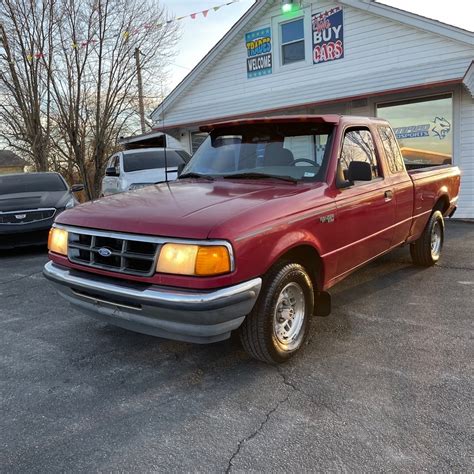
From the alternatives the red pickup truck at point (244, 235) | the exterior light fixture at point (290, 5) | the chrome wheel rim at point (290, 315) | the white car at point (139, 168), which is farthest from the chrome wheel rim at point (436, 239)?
the exterior light fixture at point (290, 5)

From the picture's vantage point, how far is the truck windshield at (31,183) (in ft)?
28.8

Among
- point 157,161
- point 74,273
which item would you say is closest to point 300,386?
point 74,273

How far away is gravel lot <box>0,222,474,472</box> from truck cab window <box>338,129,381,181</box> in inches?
54.4

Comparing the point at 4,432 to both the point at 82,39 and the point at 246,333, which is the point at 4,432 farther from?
the point at 82,39

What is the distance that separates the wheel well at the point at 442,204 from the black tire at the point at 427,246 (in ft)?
0.27

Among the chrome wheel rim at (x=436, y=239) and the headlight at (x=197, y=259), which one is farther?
the chrome wheel rim at (x=436, y=239)

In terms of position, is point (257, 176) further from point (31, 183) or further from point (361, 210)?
point (31, 183)

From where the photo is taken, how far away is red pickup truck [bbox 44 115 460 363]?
278 centimetres

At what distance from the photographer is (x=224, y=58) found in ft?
45.6

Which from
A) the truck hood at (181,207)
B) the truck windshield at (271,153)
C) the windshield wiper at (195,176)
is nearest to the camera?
the truck hood at (181,207)

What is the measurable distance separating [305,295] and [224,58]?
1202 cm

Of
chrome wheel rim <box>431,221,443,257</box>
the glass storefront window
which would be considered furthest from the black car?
the glass storefront window

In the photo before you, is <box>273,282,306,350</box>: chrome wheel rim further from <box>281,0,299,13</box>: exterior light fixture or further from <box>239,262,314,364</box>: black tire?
<box>281,0,299,13</box>: exterior light fixture

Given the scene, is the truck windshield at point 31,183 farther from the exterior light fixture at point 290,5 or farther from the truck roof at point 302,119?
the exterior light fixture at point 290,5
